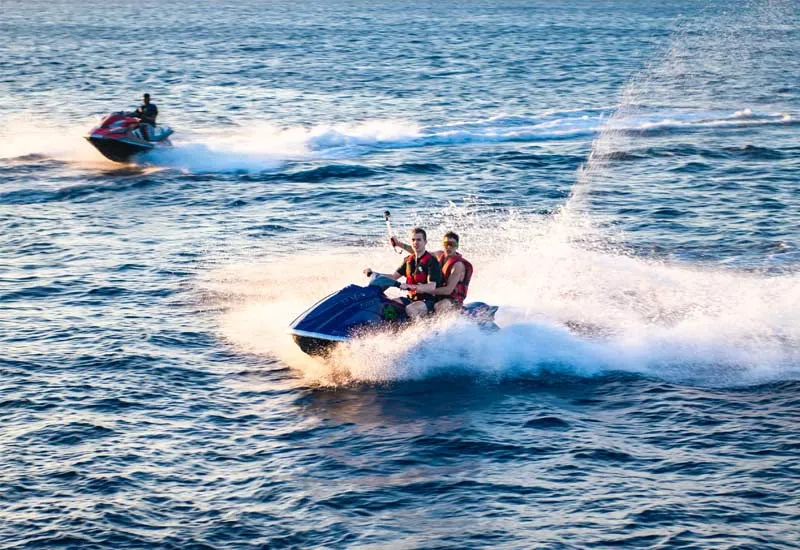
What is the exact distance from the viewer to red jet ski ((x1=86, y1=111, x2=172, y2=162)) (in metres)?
34.5

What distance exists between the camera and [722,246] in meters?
26.2

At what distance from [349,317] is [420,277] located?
146cm

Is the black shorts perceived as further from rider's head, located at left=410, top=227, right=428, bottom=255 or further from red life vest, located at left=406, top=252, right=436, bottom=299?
rider's head, located at left=410, top=227, right=428, bottom=255

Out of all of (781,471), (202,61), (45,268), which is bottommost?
(781,471)

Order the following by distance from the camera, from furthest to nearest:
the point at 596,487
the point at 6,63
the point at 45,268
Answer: the point at 6,63 < the point at 45,268 < the point at 596,487

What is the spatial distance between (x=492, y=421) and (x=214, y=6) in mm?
124475

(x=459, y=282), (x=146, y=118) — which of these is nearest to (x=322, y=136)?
(x=146, y=118)

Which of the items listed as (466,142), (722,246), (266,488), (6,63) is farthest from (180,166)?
(6,63)

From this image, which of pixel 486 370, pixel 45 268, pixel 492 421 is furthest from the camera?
pixel 45 268

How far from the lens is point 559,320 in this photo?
20.8 meters

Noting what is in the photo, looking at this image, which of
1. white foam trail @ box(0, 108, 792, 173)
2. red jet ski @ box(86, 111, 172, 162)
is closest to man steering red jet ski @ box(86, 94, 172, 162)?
red jet ski @ box(86, 111, 172, 162)

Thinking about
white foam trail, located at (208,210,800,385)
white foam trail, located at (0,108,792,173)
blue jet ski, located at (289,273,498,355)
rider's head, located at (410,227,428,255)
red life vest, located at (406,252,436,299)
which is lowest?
white foam trail, located at (208,210,800,385)

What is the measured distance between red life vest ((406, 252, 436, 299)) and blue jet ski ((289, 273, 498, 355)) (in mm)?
359

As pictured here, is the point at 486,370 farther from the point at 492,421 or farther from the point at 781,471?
the point at 781,471
